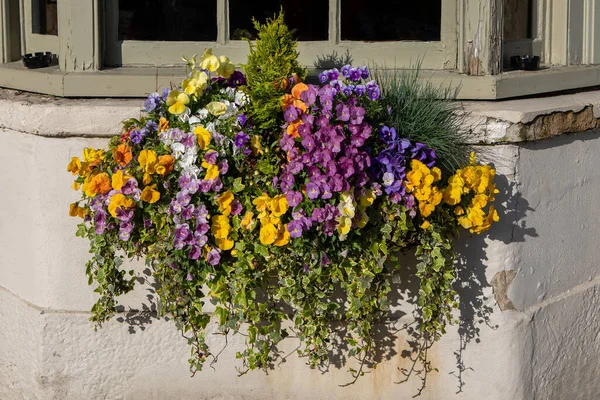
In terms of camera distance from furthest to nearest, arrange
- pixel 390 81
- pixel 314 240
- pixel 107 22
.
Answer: pixel 107 22
pixel 390 81
pixel 314 240

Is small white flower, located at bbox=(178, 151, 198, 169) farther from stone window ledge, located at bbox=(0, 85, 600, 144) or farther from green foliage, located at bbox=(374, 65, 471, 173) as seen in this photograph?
green foliage, located at bbox=(374, 65, 471, 173)

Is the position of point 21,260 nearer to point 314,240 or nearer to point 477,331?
point 314,240

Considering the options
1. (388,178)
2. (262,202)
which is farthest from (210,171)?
(388,178)

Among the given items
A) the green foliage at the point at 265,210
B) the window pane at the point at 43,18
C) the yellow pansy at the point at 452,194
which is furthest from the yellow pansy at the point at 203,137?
the window pane at the point at 43,18

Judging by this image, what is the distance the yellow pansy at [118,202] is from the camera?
297cm

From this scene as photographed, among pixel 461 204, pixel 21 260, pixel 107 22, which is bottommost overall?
pixel 21 260

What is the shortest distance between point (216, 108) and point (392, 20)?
0.85m

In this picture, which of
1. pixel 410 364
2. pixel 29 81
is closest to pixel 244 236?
pixel 410 364

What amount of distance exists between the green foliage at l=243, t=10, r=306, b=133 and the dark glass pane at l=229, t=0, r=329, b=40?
47 centimetres

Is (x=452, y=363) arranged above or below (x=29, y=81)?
below

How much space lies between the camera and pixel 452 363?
3.41 m

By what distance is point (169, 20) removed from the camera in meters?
3.57

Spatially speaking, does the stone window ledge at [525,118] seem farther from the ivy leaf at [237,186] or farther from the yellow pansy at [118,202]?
the yellow pansy at [118,202]

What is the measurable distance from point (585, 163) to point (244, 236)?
1.36 metres
